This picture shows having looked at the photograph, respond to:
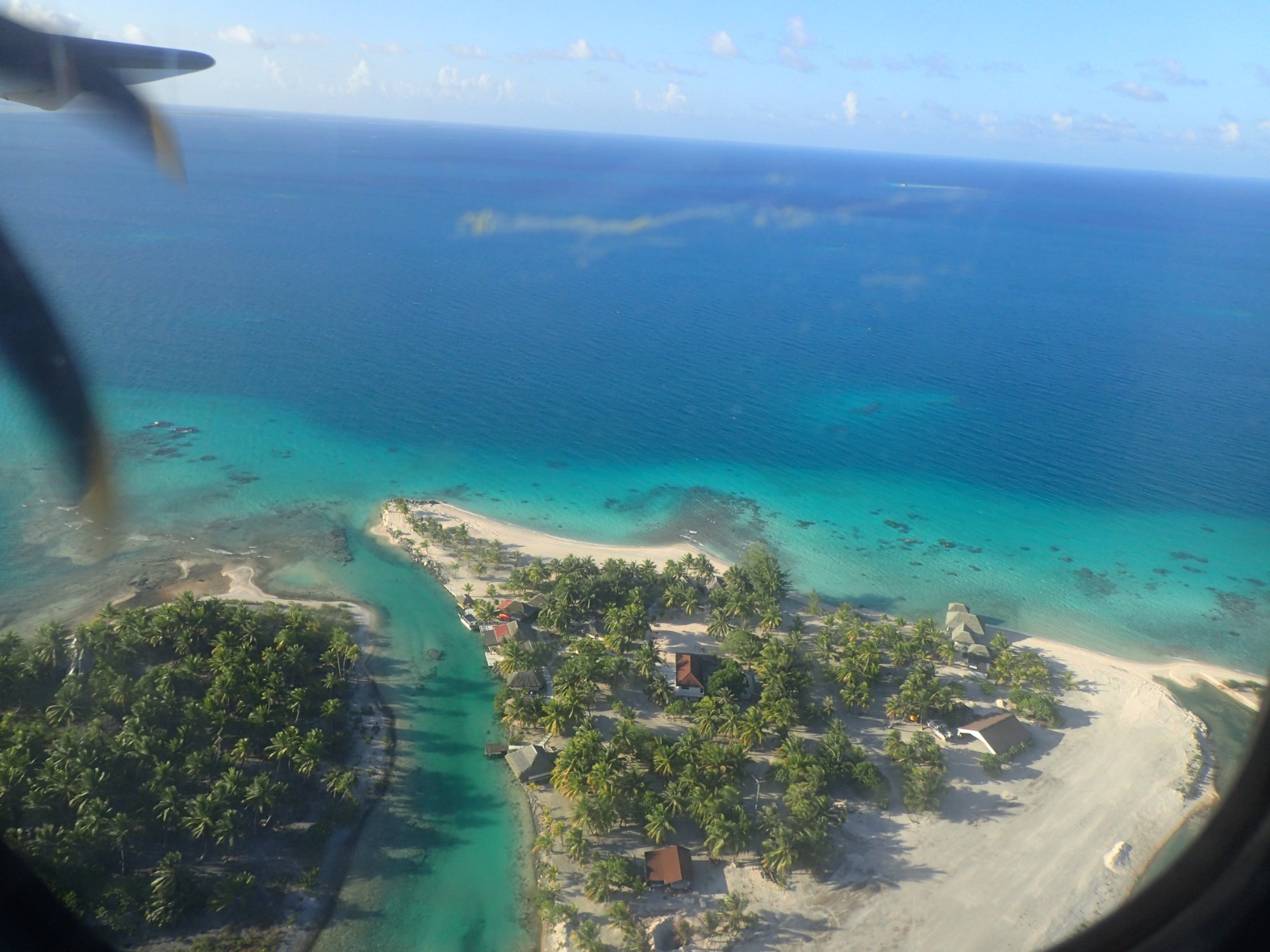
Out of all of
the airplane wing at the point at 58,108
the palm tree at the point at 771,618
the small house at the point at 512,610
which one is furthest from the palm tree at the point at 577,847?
the airplane wing at the point at 58,108

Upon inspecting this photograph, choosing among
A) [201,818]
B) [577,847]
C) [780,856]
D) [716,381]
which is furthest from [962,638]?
[716,381]

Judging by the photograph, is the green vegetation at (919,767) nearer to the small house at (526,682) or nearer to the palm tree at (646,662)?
the palm tree at (646,662)

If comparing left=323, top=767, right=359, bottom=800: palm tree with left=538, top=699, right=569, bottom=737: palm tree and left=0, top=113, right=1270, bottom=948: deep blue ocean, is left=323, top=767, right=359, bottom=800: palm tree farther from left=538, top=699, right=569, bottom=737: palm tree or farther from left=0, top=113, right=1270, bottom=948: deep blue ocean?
left=538, top=699, right=569, bottom=737: palm tree

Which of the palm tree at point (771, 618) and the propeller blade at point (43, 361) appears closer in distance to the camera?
the propeller blade at point (43, 361)

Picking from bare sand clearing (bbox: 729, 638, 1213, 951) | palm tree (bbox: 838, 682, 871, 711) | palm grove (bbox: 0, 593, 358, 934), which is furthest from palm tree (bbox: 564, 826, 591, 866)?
palm tree (bbox: 838, 682, 871, 711)

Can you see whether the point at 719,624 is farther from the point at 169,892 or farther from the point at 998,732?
the point at 169,892
